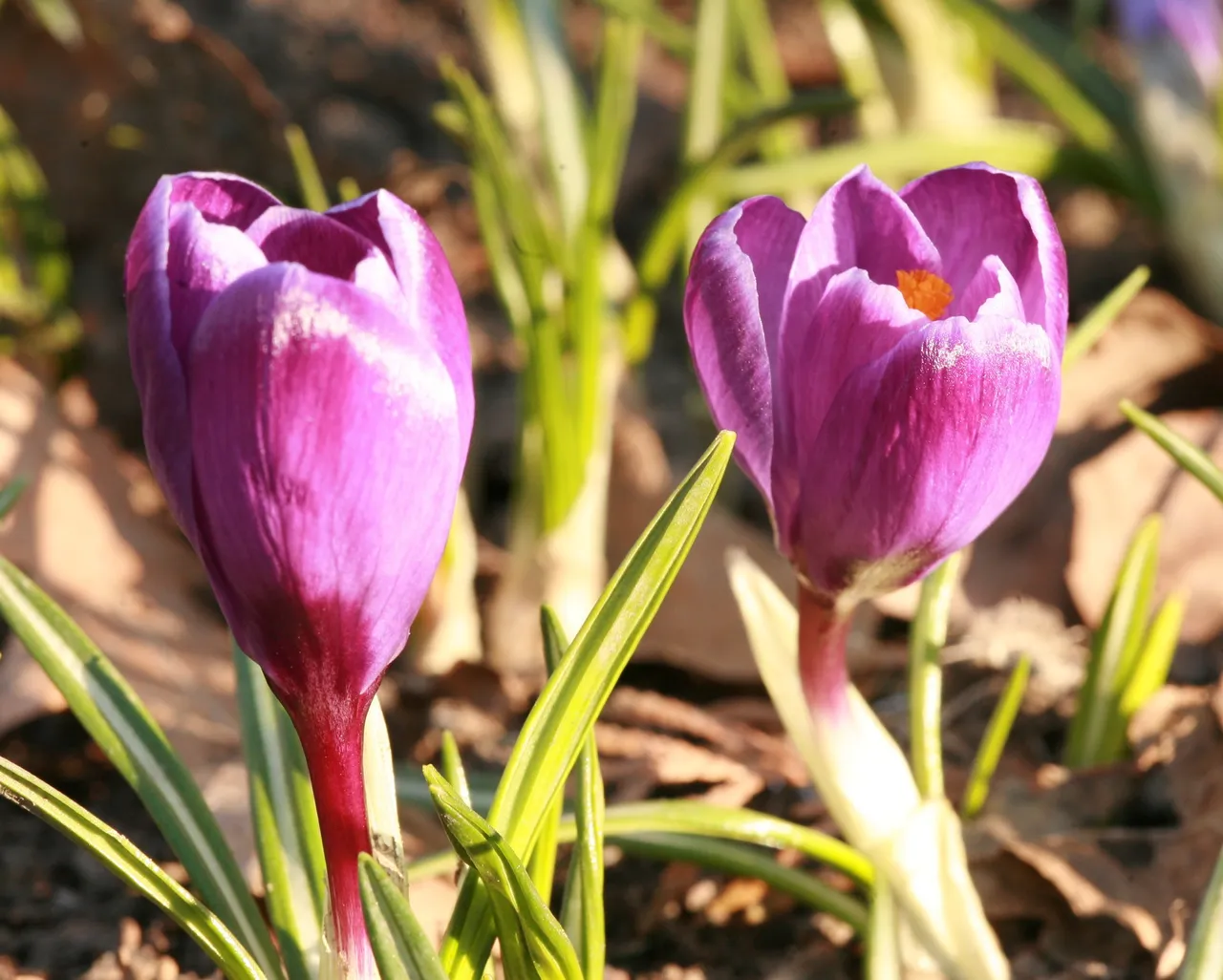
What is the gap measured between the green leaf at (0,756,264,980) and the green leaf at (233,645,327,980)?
70mm

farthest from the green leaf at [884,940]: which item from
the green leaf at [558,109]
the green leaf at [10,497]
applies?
the green leaf at [558,109]

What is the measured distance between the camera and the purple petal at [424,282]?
2.37 feet

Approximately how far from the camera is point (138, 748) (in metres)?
0.97

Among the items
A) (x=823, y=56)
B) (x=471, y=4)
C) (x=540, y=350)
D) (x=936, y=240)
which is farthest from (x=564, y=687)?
(x=823, y=56)

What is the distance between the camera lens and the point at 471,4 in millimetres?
1962

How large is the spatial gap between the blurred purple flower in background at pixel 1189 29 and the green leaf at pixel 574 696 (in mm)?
1781

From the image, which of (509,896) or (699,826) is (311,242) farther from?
(699,826)

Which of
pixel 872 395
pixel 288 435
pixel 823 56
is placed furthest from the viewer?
pixel 823 56

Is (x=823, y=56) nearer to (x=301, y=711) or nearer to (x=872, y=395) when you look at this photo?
(x=872, y=395)

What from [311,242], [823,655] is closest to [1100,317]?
[823,655]

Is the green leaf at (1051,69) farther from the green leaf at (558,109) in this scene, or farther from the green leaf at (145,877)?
the green leaf at (145,877)

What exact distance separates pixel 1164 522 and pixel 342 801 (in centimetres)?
131

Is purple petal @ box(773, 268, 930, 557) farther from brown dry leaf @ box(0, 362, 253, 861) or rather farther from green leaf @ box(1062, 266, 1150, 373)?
brown dry leaf @ box(0, 362, 253, 861)

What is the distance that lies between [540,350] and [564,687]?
812mm
